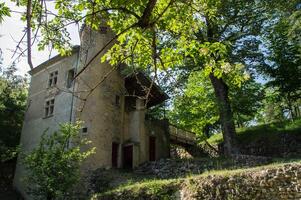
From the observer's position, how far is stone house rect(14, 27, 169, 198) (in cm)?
2128

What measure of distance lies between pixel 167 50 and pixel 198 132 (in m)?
24.4

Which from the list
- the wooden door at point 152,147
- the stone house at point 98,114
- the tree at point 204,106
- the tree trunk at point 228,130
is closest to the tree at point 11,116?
the stone house at point 98,114

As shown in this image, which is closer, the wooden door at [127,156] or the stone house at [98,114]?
the stone house at [98,114]

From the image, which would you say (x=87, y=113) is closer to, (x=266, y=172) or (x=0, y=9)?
(x=266, y=172)

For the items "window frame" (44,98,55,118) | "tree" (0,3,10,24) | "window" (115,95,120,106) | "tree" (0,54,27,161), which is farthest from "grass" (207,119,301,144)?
"tree" (0,3,10,24)

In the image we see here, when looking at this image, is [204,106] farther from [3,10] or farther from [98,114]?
[3,10]

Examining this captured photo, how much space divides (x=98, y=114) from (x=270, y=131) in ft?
42.2

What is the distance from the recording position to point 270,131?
79.8 feet

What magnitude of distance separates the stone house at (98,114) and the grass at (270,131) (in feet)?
21.3

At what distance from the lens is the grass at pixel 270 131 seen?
76.2 feet

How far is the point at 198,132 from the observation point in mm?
29094

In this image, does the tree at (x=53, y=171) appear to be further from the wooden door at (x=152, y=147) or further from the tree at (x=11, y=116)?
the tree at (x=11, y=116)

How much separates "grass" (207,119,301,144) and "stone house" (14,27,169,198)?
650cm

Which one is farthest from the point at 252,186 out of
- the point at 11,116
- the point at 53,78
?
the point at 11,116
